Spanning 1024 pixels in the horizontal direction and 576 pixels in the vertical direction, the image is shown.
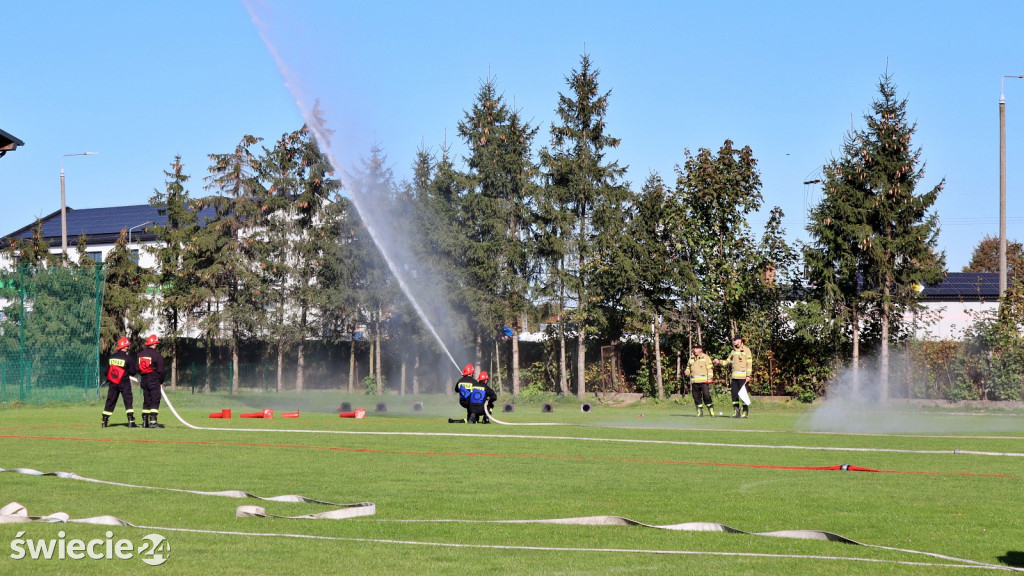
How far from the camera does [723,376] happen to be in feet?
126

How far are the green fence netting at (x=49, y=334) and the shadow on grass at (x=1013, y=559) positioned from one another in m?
32.3

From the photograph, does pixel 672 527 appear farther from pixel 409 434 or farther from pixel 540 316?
pixel 540 316

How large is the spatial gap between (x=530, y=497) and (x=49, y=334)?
2802 cm

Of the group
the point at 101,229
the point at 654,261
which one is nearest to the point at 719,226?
the point at 654,261

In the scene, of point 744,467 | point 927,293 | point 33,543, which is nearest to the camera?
point 33,543

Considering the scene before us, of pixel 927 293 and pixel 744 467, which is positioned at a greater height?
pixel 927 293

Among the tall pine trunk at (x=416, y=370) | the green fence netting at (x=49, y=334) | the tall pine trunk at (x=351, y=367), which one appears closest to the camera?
the green fence netting at (x=49, y=334)

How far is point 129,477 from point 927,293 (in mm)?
51657

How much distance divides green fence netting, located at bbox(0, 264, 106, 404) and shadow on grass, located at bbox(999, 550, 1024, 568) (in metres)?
32.3

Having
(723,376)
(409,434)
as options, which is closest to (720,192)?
(723,376)

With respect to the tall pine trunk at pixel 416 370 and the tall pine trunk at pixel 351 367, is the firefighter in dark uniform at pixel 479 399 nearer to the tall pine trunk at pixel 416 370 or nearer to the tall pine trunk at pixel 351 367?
the tall pine trunk at pixel 416 370

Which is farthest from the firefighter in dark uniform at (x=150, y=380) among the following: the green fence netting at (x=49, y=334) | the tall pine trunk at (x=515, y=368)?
the tall pine trunk at (x=515, y=368)

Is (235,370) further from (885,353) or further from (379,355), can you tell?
(885,353)

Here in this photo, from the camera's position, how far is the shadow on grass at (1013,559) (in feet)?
24.2
